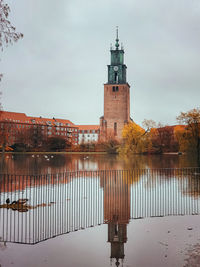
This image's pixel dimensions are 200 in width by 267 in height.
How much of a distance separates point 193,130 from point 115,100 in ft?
172

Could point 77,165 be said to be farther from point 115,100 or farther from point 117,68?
point 117,68

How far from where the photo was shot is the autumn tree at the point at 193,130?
4234 centimetres

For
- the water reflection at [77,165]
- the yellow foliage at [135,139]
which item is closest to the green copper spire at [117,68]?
the yellow foliage at [135,139]

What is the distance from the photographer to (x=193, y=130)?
4291 cm

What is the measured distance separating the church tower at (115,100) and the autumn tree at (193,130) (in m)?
45.0

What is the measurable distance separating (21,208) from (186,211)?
703 cm

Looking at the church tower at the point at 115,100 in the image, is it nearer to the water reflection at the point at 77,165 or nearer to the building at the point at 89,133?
the building at the point at 89,133

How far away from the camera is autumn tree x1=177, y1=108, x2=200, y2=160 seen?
139 feet

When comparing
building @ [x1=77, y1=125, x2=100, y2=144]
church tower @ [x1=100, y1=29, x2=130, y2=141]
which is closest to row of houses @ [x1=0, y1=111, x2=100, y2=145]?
building @ [x1=77, y1=125, x2=100, y2=144]

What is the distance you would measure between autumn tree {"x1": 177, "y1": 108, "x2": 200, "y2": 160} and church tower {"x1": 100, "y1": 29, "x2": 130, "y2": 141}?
4502cm

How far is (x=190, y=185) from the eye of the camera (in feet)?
60.5

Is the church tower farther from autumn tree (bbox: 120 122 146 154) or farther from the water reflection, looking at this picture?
the water reflection

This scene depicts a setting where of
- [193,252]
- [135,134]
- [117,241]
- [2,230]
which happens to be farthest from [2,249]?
[135,134]

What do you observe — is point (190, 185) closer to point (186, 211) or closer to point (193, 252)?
point (186, 211)
